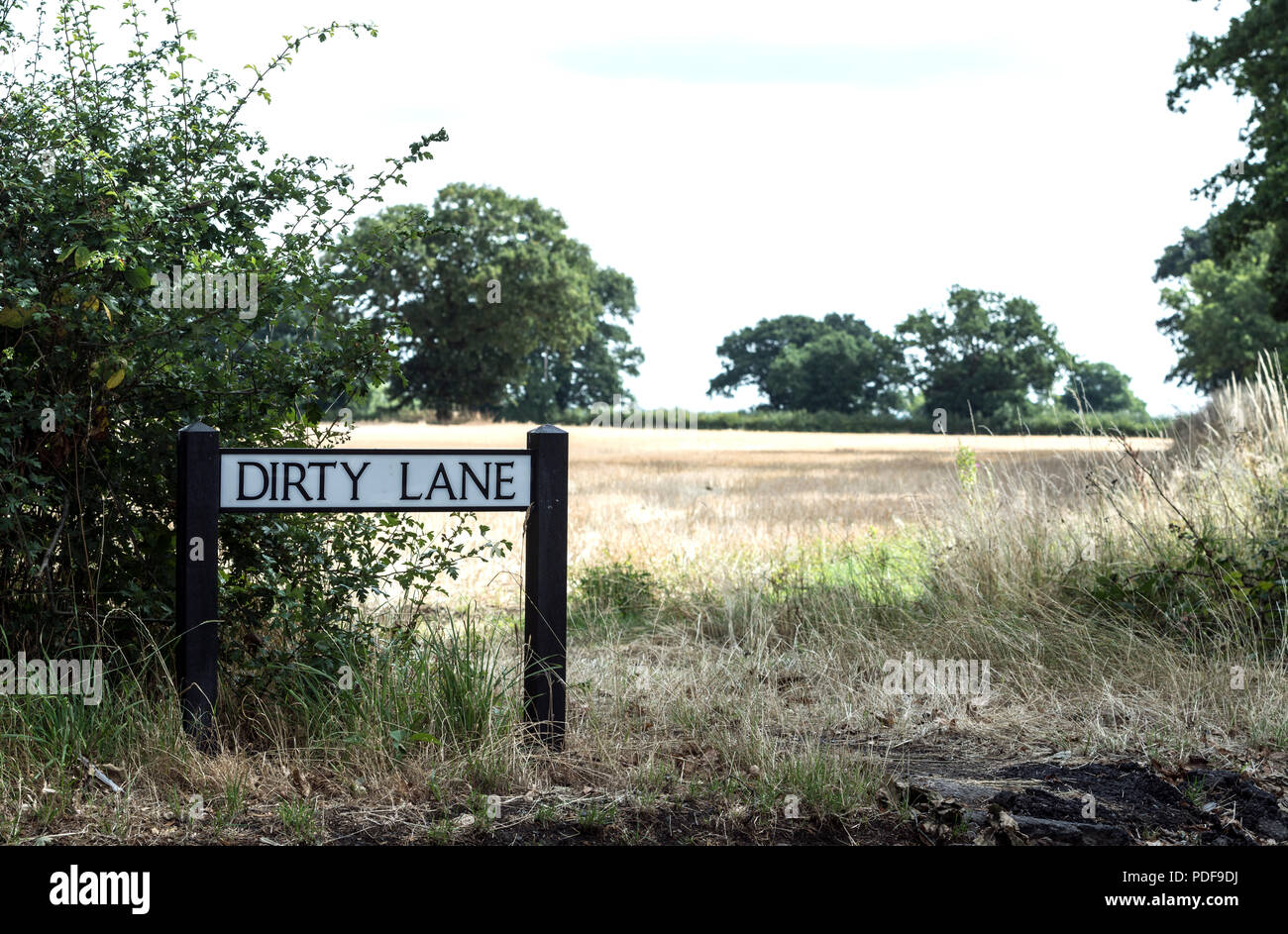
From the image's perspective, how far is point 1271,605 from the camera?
22.9 feet

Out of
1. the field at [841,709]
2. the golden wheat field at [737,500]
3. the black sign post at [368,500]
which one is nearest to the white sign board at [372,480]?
the black sign post at [368,500]

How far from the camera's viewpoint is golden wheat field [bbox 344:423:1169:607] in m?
10.2

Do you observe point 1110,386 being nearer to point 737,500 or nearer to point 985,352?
point 985,352

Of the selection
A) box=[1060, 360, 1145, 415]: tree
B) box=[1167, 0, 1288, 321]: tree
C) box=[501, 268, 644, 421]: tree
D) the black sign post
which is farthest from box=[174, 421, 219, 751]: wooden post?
box=[1060, 360, 1145, 415]: tree

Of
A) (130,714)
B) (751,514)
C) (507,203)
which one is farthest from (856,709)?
(507,203)

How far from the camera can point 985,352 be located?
259ft

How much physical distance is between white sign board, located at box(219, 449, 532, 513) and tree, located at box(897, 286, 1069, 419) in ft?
251

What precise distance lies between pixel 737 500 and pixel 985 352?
65342mm

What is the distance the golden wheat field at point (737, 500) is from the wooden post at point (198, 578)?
1.23m

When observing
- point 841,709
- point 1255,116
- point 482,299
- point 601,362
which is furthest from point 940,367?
point 841,709

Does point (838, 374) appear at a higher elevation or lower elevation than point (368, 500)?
higher

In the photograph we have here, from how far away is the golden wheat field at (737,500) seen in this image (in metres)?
10.2
